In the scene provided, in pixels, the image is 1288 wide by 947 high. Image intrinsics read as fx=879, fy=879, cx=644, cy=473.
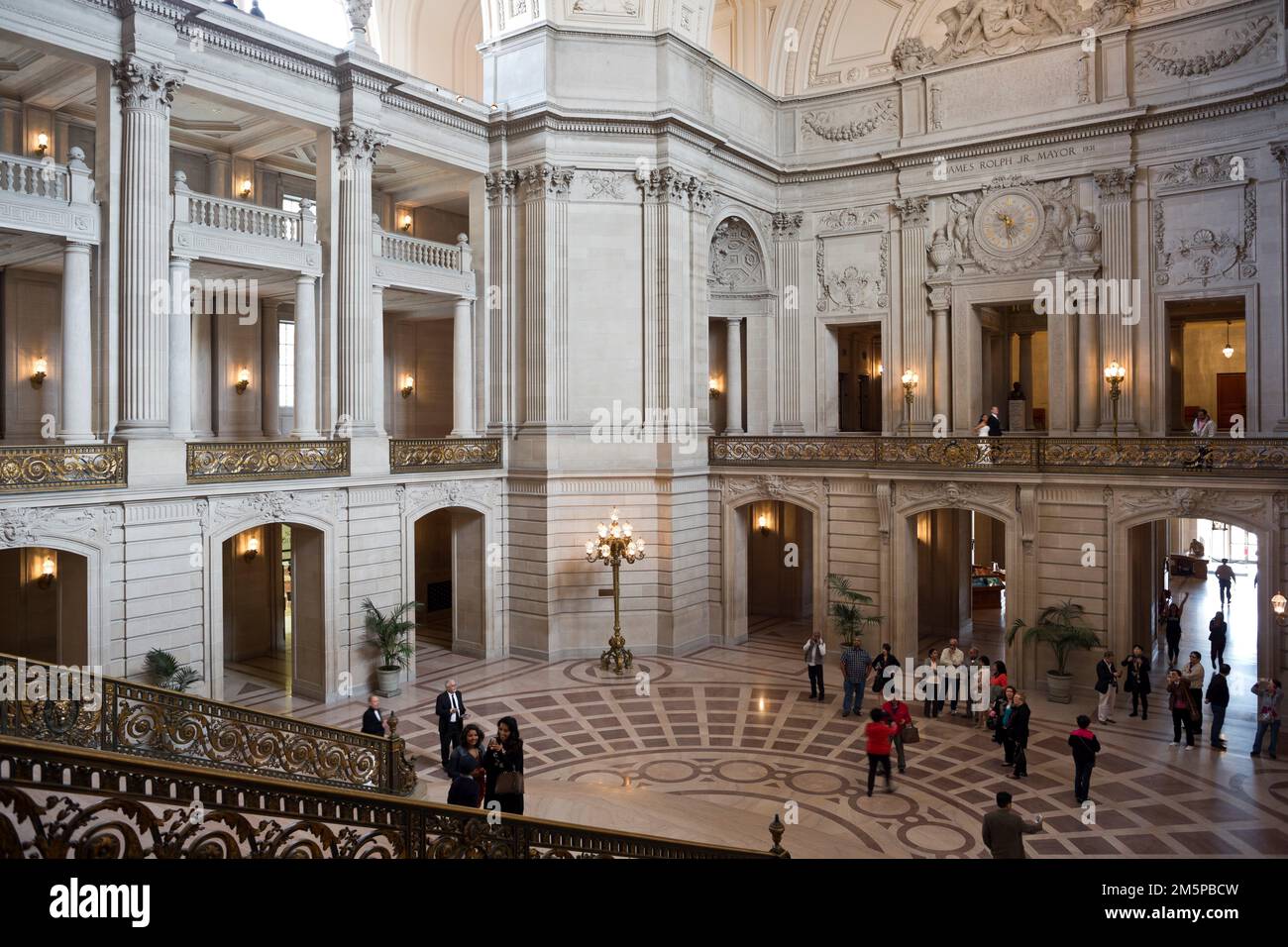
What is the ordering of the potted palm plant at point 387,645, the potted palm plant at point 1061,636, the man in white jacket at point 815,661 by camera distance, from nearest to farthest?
1. the man in white jacket at point 815,661
2. the potted palm plant at point 1061,636
3. the potted palm plant at point 387,645

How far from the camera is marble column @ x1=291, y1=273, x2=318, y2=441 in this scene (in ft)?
56.1

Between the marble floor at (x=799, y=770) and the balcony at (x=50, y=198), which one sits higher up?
the balcony at (x=50, y=198)

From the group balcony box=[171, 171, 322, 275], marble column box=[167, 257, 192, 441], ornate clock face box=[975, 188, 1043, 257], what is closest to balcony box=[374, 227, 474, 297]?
balcony box=[171, 171, 322, 275]

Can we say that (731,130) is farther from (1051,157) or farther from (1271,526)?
(1271,526)

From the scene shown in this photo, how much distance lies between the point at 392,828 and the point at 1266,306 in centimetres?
1993

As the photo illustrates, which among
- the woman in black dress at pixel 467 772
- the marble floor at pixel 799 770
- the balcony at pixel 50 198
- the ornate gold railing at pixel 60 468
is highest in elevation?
the balcony at pixel 50 198

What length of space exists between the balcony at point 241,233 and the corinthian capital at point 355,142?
1338 millimetres

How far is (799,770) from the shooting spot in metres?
13.4

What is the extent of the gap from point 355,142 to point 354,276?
265cm

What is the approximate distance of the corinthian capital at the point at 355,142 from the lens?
17.4m

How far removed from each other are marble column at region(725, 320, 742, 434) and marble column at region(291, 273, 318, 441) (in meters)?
11.2

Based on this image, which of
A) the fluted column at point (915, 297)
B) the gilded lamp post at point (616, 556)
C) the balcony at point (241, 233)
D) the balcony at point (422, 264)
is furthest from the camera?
the fluted column at point (915, 297)

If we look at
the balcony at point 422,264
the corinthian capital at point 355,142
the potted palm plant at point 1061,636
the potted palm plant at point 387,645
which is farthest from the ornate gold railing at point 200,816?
the corinthian capital at point 355,142

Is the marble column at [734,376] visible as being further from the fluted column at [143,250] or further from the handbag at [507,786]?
the handbag at [507,786]
